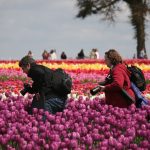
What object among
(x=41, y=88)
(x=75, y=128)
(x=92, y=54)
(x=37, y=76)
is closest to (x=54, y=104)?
(x=41, y=88)

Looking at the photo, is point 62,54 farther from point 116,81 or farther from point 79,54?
point 116,81

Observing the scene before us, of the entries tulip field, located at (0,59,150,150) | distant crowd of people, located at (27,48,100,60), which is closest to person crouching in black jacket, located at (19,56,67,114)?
tulip field, located at (0,59,150,150)

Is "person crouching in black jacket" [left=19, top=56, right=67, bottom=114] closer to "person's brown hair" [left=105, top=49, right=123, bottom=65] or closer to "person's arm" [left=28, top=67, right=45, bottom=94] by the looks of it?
"person's arm" [left=28, top=67, right=45, bottom=94]

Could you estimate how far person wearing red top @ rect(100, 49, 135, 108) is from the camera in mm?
10648

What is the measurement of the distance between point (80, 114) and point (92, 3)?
42589 millimetres

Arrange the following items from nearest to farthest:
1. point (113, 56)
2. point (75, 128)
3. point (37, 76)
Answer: point (75, 128) < point (37, 76) < point (113, 56)

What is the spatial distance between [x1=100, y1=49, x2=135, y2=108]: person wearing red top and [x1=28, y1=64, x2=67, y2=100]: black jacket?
0.91m

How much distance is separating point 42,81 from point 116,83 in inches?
50.8

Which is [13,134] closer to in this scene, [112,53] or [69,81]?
[69,81]

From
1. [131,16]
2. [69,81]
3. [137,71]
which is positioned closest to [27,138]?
[69,81]

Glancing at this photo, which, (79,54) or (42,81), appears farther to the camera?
(79,54)

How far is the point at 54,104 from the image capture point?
10.6m

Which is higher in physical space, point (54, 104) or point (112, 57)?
point (112, 57)

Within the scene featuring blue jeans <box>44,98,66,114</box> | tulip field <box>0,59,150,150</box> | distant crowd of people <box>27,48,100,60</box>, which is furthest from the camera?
distant crowd of people <box>27,48,100,60</box>
